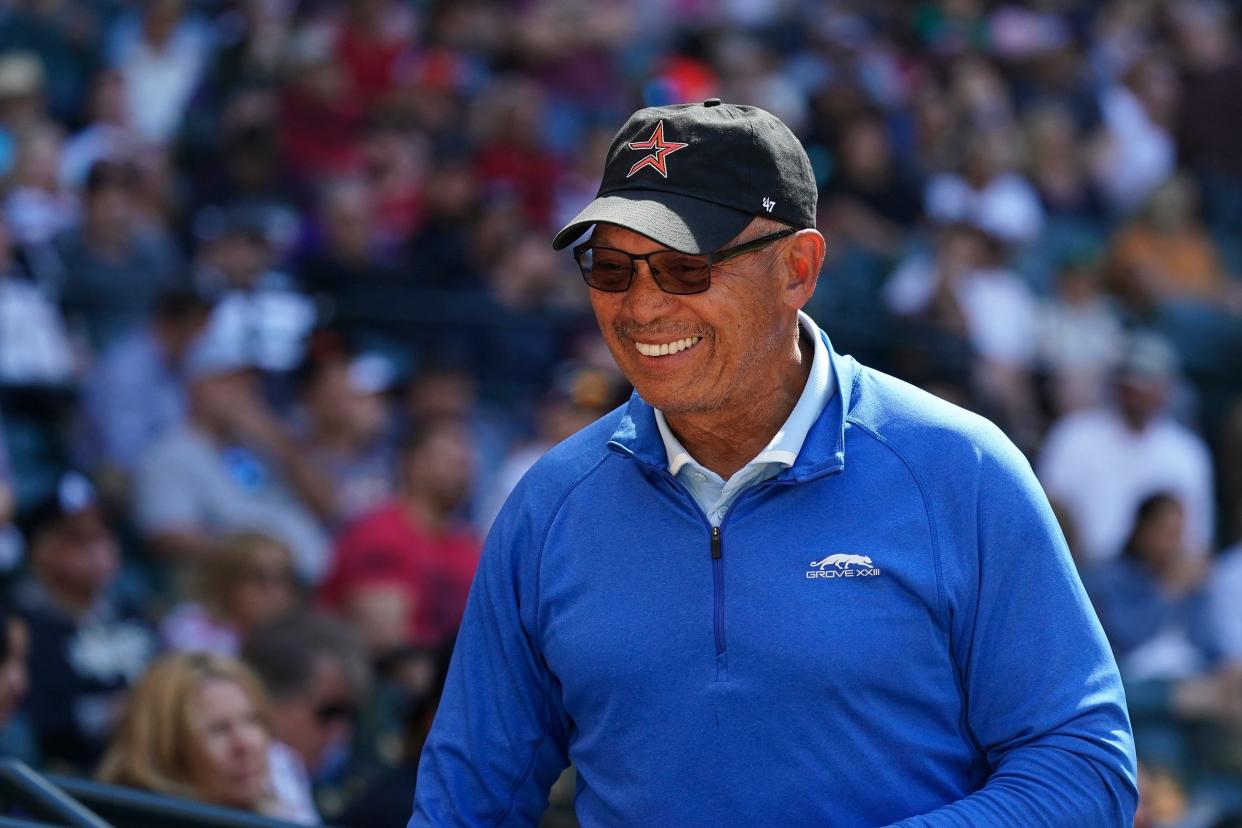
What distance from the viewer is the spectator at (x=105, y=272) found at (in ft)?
25.9

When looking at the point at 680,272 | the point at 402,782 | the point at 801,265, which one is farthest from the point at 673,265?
the point at 402,782

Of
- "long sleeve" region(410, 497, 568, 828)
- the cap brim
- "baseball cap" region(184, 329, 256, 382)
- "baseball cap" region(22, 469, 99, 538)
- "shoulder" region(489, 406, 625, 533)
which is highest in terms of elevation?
the cap brim

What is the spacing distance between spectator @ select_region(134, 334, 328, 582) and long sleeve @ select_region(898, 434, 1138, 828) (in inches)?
202

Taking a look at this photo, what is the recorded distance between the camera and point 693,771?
2168 mm

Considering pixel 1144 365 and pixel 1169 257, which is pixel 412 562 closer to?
pixel 1144 365

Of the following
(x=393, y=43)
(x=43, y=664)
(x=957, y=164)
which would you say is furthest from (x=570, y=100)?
(x=43, y=664)

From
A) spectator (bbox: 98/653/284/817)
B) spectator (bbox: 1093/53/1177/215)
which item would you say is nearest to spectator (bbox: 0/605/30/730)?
spectator (bbox: 98/653/284/817)

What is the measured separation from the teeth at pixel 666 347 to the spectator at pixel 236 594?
4224 mm

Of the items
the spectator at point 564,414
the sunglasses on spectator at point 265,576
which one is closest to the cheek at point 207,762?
the spectator at point 564,414

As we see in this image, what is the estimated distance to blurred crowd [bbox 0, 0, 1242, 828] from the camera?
596 centimetres

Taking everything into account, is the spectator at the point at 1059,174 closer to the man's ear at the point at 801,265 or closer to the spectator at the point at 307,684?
the spectator at the point at 307,684

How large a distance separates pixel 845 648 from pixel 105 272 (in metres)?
6.38

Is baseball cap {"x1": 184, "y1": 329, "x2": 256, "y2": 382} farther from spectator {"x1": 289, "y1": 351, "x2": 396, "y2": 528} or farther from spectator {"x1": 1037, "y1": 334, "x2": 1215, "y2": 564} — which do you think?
spectator {"x1": 1037, "y1": 334, "x2": 1215, "y2": 564}

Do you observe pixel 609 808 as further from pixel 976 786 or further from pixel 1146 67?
pixel 1146 67
